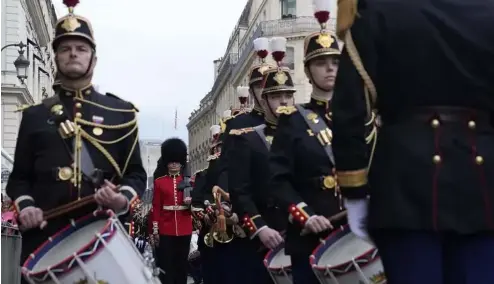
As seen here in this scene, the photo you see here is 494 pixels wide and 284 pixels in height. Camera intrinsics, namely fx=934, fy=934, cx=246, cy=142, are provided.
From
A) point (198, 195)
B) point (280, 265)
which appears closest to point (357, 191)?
point (280, 265)

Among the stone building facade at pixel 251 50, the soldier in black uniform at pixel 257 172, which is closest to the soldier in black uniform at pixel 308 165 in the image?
the soldier in black uniform at pixel 257 172

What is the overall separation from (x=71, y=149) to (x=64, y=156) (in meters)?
0.07

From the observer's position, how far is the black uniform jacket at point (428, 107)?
3.87 metres

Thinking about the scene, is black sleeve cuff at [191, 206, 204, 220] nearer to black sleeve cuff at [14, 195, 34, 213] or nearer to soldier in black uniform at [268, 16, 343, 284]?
soldier in black uniform at [268, 16, 343, 284]

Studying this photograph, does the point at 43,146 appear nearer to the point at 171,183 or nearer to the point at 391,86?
the point at 391,86

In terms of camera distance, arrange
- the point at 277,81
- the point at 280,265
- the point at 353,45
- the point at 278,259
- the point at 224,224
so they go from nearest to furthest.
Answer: the point at 353,45, the point at 280,265, the point at 278,259, the point at 277,81, the point at 224,224

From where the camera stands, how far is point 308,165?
6.58 m

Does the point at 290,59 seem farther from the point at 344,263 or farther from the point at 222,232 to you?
the point at 344,263

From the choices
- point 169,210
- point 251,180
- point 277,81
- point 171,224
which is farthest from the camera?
point 169,210

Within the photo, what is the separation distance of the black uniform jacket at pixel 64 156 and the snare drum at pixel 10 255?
8.23ft

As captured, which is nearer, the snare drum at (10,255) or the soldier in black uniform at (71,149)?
the soldier in black uniform at (71,149)

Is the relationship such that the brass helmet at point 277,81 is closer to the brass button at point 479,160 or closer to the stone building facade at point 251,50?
the brass button at point 479,160

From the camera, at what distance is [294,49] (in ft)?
213

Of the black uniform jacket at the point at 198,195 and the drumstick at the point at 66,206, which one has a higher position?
the drumstick at the point at 66,206
